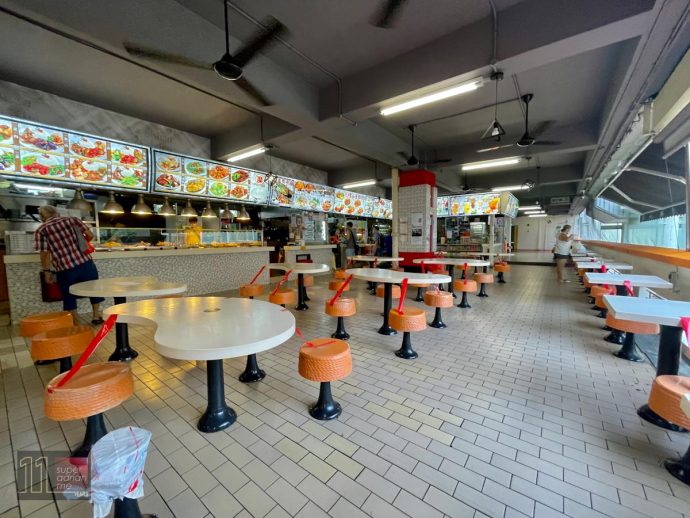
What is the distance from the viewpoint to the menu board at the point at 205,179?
6.37 meters

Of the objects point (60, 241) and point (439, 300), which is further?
point (439, 300)

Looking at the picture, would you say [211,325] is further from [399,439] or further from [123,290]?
[123,290]

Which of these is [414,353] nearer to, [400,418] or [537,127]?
[400,418]

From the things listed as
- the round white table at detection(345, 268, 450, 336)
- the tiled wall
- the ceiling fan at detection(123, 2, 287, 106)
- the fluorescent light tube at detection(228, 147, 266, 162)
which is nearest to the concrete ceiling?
the ceiling fan at detection(123, 2, 287, 106)

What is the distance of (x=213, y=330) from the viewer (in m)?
1.77

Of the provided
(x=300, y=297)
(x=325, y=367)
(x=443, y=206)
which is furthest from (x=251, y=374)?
(x=443, y=206)

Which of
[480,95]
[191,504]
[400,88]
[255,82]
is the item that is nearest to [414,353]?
[191,504]

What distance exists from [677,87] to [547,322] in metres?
3.51

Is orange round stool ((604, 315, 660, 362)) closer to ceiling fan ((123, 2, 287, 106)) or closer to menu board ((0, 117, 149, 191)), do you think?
ceiling fan ((123, 2, 287, 106))

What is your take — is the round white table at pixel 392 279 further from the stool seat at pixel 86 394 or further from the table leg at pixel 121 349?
the table leg at pixel 121 349

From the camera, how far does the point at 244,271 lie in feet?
25.3

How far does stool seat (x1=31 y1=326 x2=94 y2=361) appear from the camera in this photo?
2289 mm

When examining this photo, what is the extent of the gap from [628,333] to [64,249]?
7.40 meters

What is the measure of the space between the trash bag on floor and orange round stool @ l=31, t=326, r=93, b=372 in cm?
182
